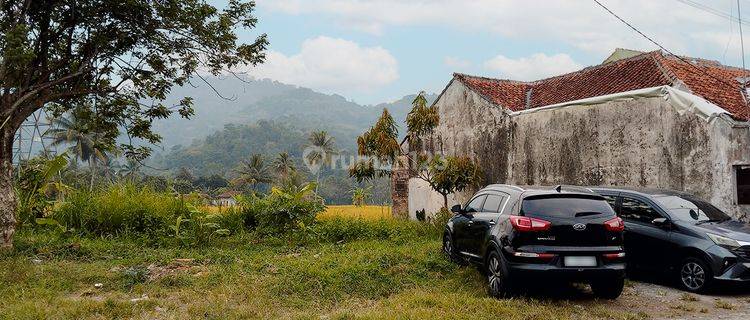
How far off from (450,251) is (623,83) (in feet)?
32.8

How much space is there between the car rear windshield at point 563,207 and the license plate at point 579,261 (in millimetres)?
563

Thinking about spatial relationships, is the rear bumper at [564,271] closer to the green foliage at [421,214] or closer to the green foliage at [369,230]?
the green foliage at [369,230]

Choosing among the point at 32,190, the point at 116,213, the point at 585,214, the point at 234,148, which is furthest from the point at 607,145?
the point at 234,148

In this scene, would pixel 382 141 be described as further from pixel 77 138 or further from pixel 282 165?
pixel 282 165

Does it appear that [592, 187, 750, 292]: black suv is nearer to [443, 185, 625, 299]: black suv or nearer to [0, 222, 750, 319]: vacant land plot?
[0, 222, 750, 319]: vacant land plot

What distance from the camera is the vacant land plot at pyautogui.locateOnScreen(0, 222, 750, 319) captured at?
711 centimetres

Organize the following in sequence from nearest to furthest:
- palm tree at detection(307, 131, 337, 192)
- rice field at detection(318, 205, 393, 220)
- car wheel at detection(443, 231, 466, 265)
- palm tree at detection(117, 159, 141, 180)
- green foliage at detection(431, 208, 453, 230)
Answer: car wheel at detection(443, 231, 466, 265)
palm tree at detection(117, 159, 141, 180)
green foliage at detection(431, 208, 453, 230)
rice field at detection(318, 205, 393, 220)
palm tree at detection(307, 131, 337, 192)

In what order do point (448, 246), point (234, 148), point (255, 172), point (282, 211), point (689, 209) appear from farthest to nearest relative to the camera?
point (234, 148) < point (255, 172) < point (282, 211) < point (448, 246) < point (689, 209)

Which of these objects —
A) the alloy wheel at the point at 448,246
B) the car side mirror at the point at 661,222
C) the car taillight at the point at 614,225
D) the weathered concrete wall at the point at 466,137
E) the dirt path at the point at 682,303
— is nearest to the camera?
the dirt path at the point at 682,303

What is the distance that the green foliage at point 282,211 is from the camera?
45.3 ft

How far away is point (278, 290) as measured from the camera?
819 centimetres

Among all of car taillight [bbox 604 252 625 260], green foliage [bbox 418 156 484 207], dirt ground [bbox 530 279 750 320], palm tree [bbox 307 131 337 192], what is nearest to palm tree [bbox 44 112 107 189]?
green foliage [bbox 418 156 484 207]

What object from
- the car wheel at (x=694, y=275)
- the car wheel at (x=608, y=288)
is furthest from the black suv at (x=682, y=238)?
the car wheel at (x=608, y=288)

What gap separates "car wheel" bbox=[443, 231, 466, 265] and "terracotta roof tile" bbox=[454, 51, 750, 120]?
757 cm
